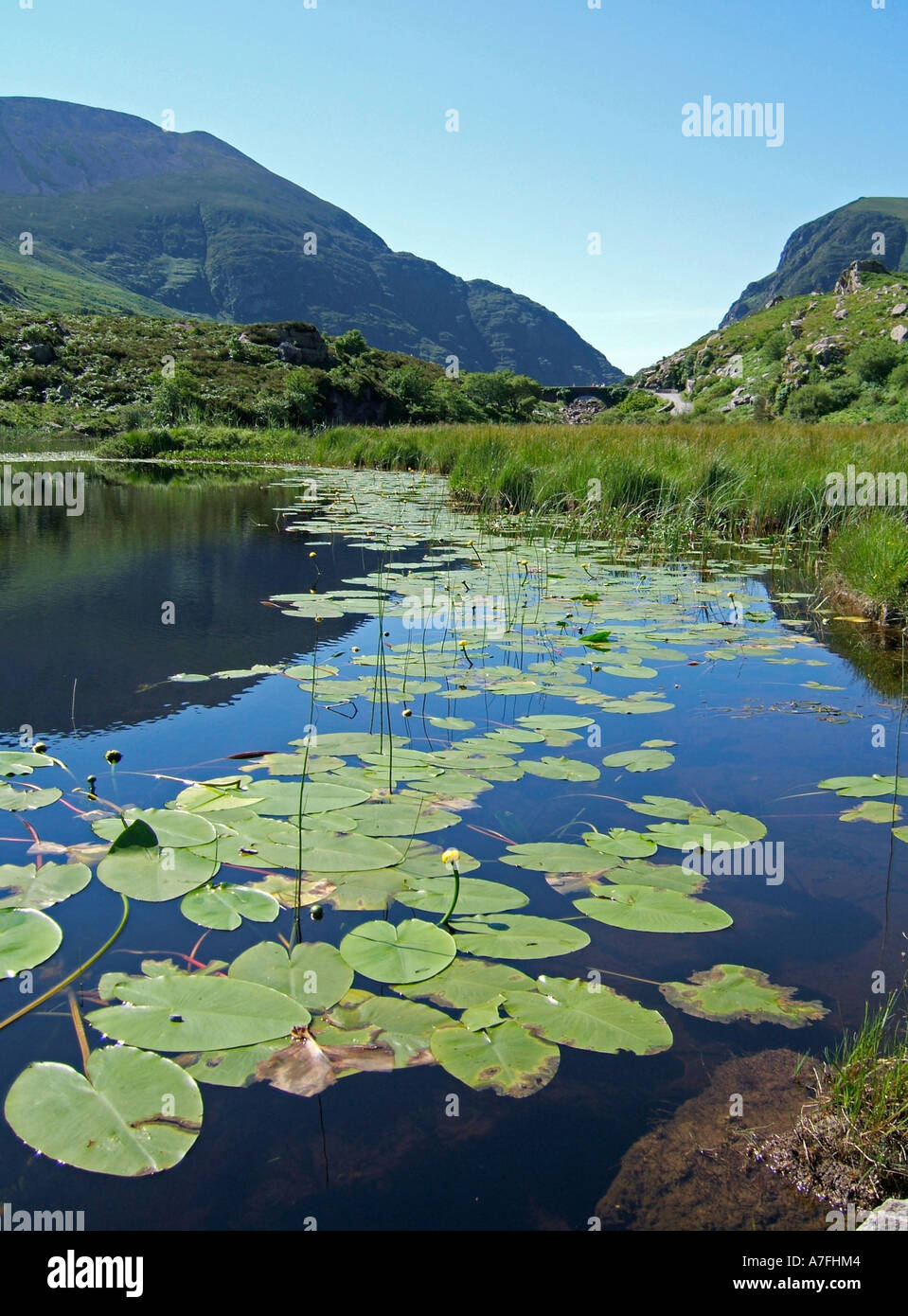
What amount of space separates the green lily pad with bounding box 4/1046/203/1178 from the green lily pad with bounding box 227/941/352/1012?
245mm

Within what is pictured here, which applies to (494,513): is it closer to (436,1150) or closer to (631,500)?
(631,500)

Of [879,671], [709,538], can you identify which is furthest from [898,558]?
[709,538]

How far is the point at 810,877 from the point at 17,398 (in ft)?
99.4

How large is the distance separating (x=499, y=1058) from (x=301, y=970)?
417 millimetres

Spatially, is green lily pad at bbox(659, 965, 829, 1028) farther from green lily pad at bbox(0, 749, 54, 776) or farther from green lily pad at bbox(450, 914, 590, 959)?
green lily pad at bbox(0, 749, 54, 776)

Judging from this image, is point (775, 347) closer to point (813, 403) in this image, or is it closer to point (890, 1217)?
point (813, 403)

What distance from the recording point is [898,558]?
4797 mm

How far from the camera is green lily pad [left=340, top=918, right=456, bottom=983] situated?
151 cm

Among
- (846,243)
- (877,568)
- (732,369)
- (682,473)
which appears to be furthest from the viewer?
(846,243)

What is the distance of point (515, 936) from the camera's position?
1.67m

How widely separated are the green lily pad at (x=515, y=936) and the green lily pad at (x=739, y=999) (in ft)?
0.68

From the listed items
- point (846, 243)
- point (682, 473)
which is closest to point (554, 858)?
point (682, 473)

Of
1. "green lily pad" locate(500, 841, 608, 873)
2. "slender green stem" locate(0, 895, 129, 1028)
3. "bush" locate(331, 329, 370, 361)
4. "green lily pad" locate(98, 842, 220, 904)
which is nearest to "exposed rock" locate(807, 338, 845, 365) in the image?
"bush" locate(331, 329, 370, 361)

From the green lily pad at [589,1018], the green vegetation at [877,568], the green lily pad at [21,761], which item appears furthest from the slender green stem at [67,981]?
the green vegetation at [877,568]
